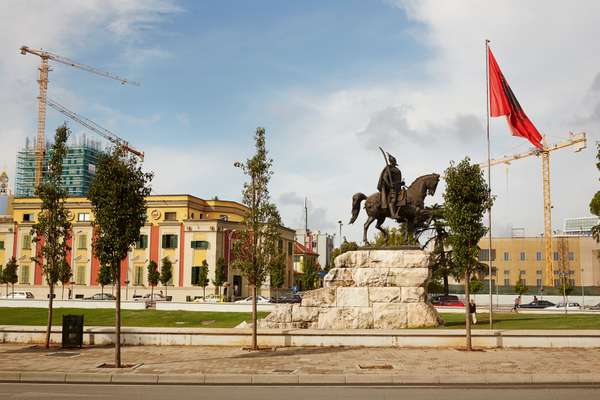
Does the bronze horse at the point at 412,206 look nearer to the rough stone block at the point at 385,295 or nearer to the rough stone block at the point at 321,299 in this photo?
the rough stone block at the point at 385,295

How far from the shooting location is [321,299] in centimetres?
2478

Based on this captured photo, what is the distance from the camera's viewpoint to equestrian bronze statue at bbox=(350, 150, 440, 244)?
26.6 metres

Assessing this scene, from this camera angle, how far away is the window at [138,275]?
74.0m

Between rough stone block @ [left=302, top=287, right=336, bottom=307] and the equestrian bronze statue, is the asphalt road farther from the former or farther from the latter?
the equestrian bronze statue

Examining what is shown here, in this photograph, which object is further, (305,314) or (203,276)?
(203,276)

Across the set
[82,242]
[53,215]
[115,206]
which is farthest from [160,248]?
[115,206]

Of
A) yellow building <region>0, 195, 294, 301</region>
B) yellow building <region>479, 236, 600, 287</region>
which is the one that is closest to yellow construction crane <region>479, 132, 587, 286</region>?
yellow building <region>479, 236, 600, 287</region>

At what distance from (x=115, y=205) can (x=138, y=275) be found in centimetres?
5988

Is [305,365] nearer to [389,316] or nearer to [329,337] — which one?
[329,337]

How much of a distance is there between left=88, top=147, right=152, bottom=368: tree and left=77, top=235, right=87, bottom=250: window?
63.5m

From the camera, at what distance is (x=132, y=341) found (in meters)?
21.2

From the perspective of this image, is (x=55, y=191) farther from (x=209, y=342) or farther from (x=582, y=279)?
(x=582, y=279)

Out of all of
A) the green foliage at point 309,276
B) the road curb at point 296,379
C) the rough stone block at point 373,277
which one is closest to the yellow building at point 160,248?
the green foliage at point 309,276

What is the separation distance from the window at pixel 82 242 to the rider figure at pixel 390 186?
197ft
